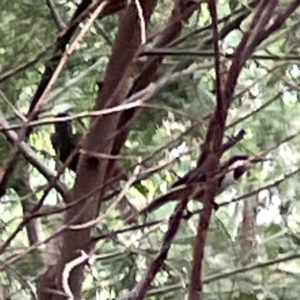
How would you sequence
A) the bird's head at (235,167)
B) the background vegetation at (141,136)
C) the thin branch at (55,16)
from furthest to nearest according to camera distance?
the thin branch at (55,16), the background vegetation at (141,136), the bird's head at (235,167)

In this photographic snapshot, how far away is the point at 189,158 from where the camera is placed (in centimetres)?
170

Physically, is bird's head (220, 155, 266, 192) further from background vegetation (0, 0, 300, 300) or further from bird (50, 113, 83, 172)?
bird (50, 113, 83, 172)

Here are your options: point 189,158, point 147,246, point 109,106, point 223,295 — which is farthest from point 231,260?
point 109,106

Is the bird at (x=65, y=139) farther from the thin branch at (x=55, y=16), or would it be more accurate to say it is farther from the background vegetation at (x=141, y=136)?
the thin branch at (x=55, y=16)

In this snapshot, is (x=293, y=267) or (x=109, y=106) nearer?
(x=109, y=106)

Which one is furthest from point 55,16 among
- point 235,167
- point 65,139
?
point 235,167

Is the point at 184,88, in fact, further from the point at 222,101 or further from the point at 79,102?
the point at 222,101

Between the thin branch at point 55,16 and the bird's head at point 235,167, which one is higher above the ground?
the thin branch at point 55,16

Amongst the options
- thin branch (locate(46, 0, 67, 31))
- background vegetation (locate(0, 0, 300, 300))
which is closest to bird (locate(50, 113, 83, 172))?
background vegetation (locate(0, 0, 300, 300))

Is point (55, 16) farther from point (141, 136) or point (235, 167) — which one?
point (235, 167)

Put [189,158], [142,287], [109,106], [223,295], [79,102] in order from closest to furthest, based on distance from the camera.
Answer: [142,287] → [109,106] → [223,295] → [79,102] → [189,158]

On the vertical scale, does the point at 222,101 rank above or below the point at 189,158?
below

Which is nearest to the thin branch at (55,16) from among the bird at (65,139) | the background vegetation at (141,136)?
the background vegetation at (141,136)

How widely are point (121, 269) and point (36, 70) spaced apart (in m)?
0.43
